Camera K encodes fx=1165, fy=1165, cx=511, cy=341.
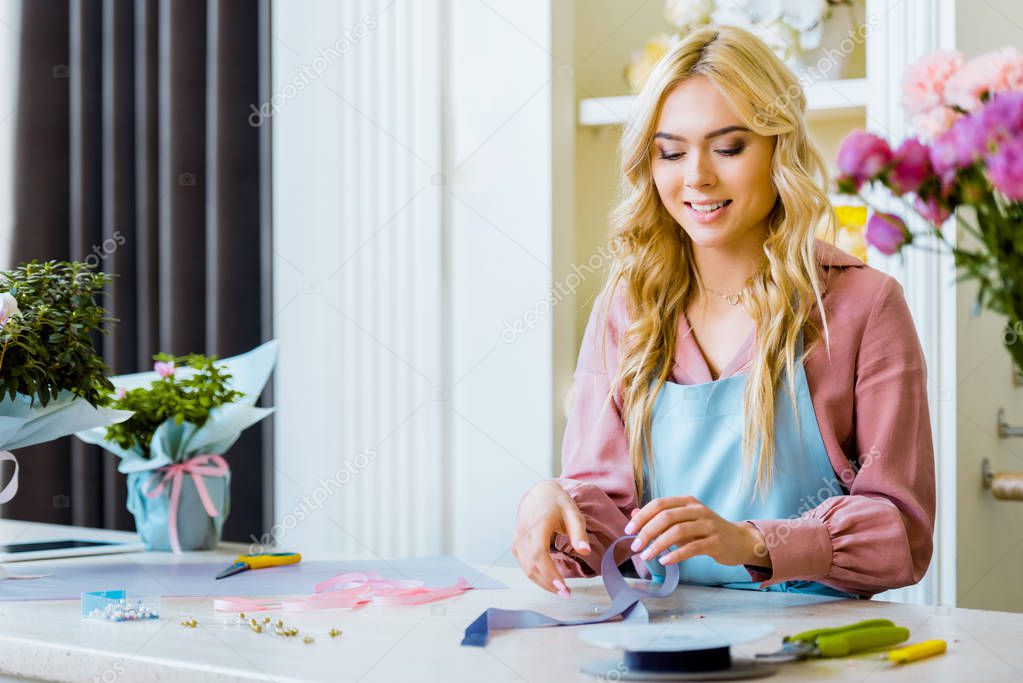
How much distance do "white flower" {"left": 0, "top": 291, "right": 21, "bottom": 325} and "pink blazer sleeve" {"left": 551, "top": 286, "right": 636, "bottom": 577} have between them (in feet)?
2.35

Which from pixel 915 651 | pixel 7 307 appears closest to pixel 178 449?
pixel 7 307

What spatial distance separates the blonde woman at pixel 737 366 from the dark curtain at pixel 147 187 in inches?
43.1

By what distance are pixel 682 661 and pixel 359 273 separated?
139 cm

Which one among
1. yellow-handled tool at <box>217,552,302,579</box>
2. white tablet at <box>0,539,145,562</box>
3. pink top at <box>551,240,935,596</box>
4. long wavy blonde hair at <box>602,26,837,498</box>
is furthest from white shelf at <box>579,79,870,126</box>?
white tablet at <box>0,539,145,562</box>

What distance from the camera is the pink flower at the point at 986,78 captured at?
0.83 meters

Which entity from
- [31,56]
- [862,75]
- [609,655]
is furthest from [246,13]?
[609,655]

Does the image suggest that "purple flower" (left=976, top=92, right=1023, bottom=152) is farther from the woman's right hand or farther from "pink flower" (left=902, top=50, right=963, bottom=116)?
the woman's right hand

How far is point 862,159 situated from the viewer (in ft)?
2.73

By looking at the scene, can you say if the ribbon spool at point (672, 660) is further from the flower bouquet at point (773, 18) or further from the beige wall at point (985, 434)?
the flower bouquet at point (773, 18)

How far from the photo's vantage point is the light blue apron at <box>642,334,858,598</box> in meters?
1.44

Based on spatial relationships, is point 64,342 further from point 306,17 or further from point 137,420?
point 306,17

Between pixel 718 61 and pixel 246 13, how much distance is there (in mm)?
1309

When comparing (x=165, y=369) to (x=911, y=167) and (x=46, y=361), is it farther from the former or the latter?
(x=911, y=167)

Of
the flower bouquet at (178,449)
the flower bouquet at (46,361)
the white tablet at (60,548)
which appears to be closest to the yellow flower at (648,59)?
the flower bouquet at (178,449)
